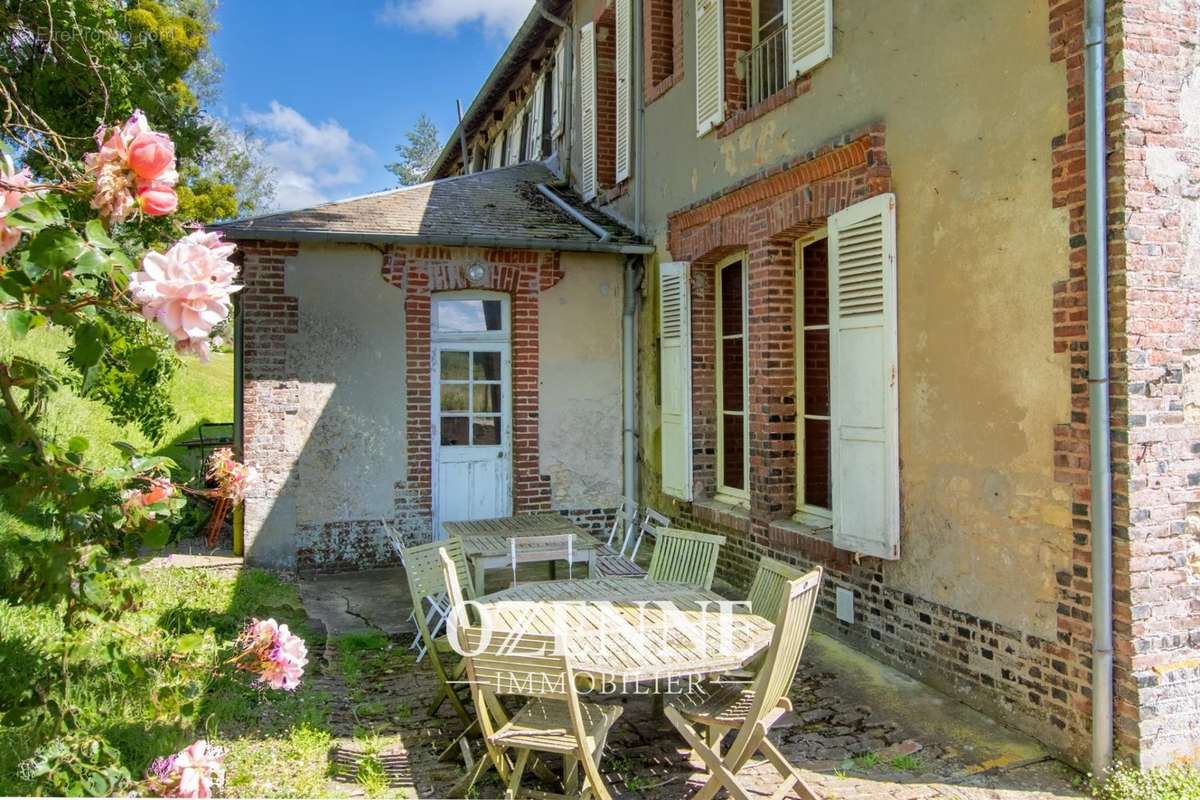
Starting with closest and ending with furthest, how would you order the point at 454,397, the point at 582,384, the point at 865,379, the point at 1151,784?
the point at 1151,784 < the point at 865,379 < the point at 454,397 < the point at 582,384

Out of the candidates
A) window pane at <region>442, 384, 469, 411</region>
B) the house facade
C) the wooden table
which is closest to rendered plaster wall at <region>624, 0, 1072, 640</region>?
the house facade

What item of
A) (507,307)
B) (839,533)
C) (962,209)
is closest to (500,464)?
(507,307)

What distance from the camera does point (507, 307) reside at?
920 centimetres

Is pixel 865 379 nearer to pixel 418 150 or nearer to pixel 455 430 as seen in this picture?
pixel 455 430

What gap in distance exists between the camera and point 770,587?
177 inches

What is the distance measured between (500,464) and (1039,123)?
20.1 feet

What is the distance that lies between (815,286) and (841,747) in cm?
364

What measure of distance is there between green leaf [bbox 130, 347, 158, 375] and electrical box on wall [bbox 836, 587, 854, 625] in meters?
4.89

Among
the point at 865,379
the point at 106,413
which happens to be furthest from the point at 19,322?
the point at 106,413

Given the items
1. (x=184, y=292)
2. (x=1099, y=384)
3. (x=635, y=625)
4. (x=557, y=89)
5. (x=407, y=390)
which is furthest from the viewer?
(x=557, y=89)

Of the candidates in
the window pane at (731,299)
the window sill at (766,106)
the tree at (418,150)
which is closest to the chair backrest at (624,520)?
the window pane at (731,299)

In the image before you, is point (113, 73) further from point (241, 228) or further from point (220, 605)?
point (220, 605)

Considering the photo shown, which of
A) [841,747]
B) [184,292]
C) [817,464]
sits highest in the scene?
[184,292]

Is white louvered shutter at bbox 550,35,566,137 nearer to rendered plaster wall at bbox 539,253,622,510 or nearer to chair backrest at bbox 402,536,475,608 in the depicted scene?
rendered plaster wall at bbox 539,253,622,510
